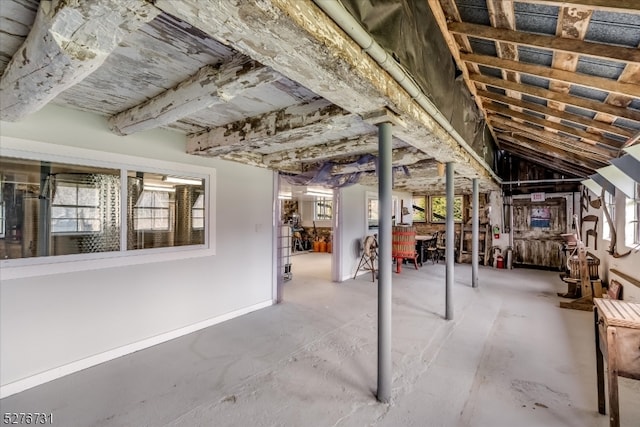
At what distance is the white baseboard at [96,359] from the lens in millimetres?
2264

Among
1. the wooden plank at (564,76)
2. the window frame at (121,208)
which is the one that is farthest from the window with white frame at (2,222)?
the wooden plank at (564,76)

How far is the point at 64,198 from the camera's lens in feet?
8.43

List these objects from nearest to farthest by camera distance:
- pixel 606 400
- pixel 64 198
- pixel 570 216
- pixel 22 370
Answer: pixel 606 400, pixel 22 370, pixel 64 198, pixel 570 216

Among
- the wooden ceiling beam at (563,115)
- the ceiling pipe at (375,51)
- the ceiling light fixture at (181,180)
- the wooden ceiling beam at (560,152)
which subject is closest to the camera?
the ceiling pipe at (375,51)

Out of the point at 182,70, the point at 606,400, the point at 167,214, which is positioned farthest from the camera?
the point at 167,214

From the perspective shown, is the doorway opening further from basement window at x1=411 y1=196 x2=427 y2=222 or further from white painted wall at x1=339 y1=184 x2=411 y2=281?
basement window at x1=411 y1=196 x2=427 y2=222

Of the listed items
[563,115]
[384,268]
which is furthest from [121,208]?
[563,115]

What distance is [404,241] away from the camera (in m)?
6.88

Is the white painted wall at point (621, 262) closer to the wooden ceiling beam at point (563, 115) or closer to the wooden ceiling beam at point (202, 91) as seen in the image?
the wooden ceiling beam at point (563, 115)

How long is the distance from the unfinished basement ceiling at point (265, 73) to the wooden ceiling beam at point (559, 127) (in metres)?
0.02

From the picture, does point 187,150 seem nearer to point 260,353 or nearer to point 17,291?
point 17,291

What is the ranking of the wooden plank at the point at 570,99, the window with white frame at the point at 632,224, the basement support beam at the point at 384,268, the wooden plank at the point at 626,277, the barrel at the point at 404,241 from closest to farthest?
the basement support beam at the point at 384,268
the wooden plank at the point at 570,99
the wooden plank at the point at 626,277
the window with white frame at the point at 632,224
the barrel at the point at 404,241

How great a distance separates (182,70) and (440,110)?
1890mm

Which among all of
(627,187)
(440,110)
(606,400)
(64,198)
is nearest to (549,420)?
(606,400)
